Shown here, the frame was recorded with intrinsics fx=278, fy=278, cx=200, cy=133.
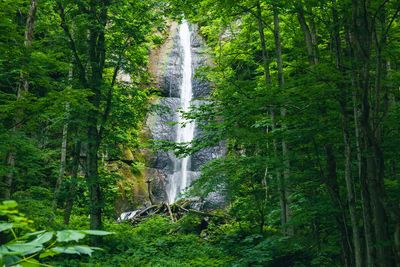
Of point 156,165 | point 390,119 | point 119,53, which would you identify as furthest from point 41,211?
point 156,165

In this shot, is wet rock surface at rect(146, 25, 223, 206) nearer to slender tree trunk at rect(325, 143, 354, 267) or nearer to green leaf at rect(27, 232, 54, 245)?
slender tree trunk at rect(325, 143, 354, 267)

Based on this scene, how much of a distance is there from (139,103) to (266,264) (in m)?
5.92

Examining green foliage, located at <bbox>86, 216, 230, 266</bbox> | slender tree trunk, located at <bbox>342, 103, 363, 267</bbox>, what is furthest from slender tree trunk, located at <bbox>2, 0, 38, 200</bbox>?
slender tree trunk, located at <bbox>342, 103, 363, 267</bbox>

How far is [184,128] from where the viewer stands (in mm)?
20547

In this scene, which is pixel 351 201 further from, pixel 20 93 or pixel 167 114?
pixel 167 114

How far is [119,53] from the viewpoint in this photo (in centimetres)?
809

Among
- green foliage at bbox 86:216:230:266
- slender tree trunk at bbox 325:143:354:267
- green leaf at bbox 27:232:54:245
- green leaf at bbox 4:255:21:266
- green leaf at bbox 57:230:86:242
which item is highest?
green leaf at bbox 57:230:86:242

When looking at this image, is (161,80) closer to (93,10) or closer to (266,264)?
(93,10)

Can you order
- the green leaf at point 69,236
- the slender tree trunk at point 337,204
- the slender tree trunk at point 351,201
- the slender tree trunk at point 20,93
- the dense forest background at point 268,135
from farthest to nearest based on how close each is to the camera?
the slender tree trunk at point 20,93 → the slender tree trunk at point 337,204 → the slender tree trunk at point 351,201 → the dense forest background at point 268,135 → the green leaf at point 69,236

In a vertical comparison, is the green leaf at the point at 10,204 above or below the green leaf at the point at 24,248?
above

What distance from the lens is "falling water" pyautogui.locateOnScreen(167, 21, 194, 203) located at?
18797 mm

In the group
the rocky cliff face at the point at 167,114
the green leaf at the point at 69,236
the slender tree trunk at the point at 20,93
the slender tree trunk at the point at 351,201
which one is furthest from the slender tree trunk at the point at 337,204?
the rocky cliff face at the point at 167,114

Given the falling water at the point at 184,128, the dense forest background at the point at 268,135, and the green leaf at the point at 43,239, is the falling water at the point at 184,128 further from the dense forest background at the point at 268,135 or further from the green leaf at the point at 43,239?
the green leaf at the point at 43,239

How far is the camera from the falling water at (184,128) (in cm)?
1880
